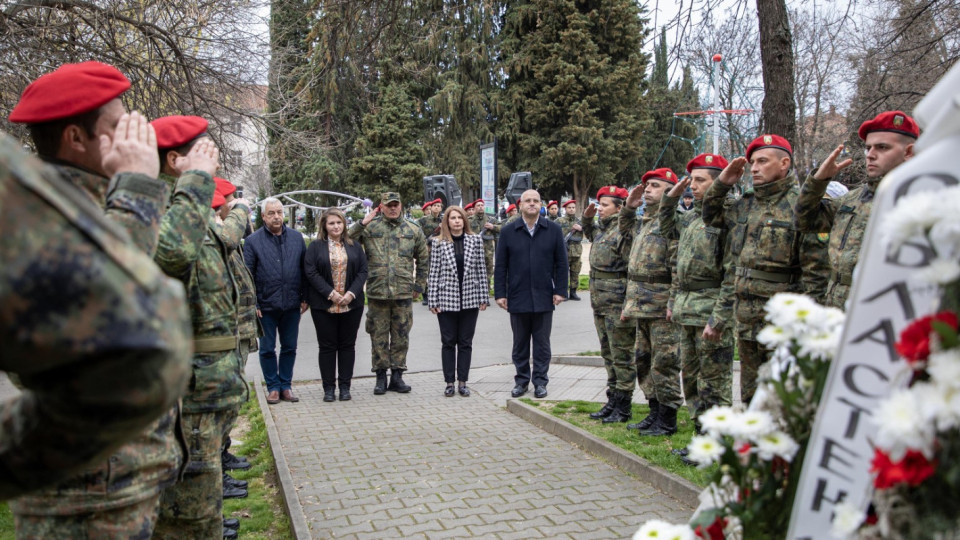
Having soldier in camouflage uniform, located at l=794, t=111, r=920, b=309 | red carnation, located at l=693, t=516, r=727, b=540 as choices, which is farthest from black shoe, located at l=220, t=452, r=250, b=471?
red carnation, located at l=693, t=516, r=727, b=540

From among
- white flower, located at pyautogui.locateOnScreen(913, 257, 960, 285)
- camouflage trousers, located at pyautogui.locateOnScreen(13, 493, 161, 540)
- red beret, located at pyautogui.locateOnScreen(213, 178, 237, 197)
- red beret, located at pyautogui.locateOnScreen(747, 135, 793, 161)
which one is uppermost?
red beret, located at pyautogui.locateOnScreen(747, 135, 793, 161)

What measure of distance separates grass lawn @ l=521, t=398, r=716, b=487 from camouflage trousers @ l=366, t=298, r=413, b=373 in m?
1.65

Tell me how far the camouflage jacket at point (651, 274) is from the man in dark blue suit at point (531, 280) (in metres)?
1.77

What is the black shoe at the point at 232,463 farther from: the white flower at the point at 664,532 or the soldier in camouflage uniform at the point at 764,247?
the white flower at the point at 664,532

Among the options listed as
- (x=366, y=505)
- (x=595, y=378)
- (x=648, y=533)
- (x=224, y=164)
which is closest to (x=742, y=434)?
(x=648, y=533)

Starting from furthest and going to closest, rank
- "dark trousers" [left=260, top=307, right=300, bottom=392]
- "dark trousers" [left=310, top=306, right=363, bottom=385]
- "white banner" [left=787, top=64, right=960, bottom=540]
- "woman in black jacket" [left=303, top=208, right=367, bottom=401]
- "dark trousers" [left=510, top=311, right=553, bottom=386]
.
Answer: "dark trousers" [left=510, top=311, right=553, bottom=386], "dark trousers" [left=310, top=306, right=363, bottom=385], "woman in black jacket" [left=303, top=208, right=367, bottom=401], "dark trousers" [left=260, top=307, right=300, bottom=392], "white banner" [left=787, top=64, right=960, bottom=540]

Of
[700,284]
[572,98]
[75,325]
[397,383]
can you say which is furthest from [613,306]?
[572,98]

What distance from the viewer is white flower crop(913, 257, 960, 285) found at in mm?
1232

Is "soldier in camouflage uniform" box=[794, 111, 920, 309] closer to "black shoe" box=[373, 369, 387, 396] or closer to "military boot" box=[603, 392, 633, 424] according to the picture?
"military boot" box=[603, 392, 633, 424]

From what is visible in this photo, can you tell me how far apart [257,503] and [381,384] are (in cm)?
351

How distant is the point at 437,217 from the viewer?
17.2m

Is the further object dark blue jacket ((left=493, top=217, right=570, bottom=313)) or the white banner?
dark blue jacket ((left=493, top=217, right=570, bottom=313))

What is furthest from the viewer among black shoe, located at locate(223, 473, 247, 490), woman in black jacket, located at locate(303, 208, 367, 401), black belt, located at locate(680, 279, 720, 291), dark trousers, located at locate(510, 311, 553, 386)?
dark trousers, located at locate(510, 311, 553, 386)

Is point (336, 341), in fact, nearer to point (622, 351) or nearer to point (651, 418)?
point (622, 351)
